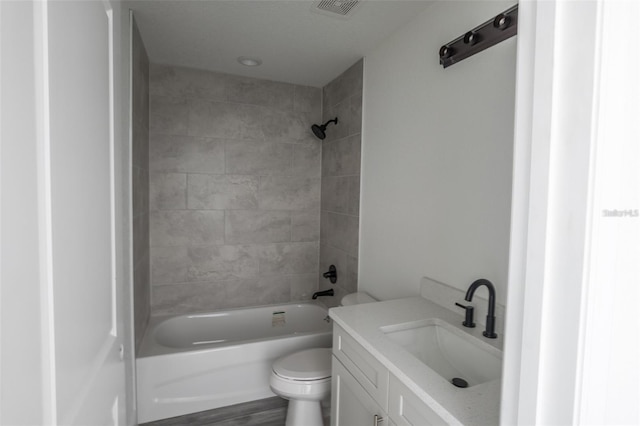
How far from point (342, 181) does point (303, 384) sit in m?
1.55

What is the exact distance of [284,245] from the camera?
3047 mm

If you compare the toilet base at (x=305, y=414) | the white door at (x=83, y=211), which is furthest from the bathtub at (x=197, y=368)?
the white door at (x=83, y=211)

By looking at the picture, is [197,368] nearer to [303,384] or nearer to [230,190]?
[303,384]

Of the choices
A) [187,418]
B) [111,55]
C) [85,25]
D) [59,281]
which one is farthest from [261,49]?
[187,418]

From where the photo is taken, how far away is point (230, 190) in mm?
2840

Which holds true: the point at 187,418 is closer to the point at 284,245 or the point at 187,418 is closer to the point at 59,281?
the point at 284,245

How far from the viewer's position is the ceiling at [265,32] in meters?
1.76

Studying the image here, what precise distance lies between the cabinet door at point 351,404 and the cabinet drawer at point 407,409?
8 centimetres

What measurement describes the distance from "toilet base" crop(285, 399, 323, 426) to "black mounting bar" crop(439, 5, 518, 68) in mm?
2027

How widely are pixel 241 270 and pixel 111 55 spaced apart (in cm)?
223

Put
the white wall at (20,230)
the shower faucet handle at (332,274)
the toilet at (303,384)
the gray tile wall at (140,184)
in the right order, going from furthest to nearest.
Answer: the shower faucet handle at (332,274)
the gray tile wall at (140,184)
the toilet at (303,384)
the white wall at (20,230)

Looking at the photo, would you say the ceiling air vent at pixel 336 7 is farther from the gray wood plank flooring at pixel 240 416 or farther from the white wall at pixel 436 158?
the gray wood plank flooring at pixel 240 416

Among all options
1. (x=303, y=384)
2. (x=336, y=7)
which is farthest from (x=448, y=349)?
(x=336, y=7)

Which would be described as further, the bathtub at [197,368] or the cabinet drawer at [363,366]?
the bathtub at [197,368]
